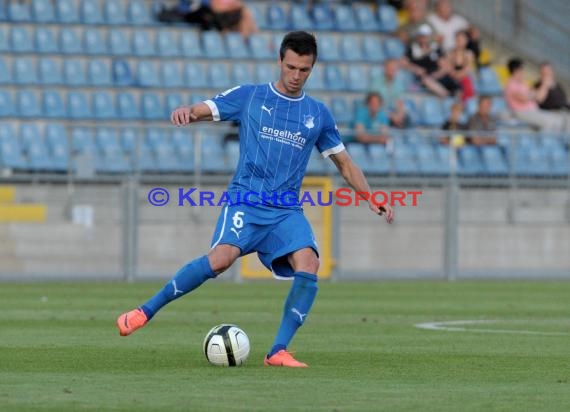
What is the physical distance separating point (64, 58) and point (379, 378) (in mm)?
16823

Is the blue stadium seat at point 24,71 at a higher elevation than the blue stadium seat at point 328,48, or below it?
below

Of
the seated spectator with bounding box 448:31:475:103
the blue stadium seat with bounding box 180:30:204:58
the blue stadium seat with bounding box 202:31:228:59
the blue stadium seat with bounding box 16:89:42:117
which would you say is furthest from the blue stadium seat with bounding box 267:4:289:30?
the blue stadium seat with bounding box 16:89:42:117

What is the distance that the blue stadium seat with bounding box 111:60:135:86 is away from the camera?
80.2ft

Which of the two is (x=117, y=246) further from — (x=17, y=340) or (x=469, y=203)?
(x=17, y=340)

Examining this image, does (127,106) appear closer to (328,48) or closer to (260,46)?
(260,46)

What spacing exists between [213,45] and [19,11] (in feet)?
11.3

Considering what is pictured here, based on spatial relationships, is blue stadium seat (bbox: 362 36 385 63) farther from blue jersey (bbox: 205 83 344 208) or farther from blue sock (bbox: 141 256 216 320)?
blue sock (bbox: 141 256 216 320)

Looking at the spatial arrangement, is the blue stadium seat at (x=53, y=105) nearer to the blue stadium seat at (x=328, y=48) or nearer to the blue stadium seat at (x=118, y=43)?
the blue stadium seat at (x=118, y=43)

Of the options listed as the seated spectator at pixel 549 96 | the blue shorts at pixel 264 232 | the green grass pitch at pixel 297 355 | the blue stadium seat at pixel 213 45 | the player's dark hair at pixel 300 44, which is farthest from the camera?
the seated spectator at pixel 549 96

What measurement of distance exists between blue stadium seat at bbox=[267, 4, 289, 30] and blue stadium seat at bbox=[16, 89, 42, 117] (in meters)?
5.36

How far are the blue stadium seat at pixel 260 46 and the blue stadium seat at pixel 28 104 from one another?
4.30m

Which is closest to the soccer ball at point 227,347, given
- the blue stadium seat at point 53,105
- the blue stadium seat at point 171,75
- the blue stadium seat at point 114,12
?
the blue stadium seat at point 53,105

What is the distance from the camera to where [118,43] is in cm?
2508

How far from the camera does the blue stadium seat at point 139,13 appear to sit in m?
25.7
